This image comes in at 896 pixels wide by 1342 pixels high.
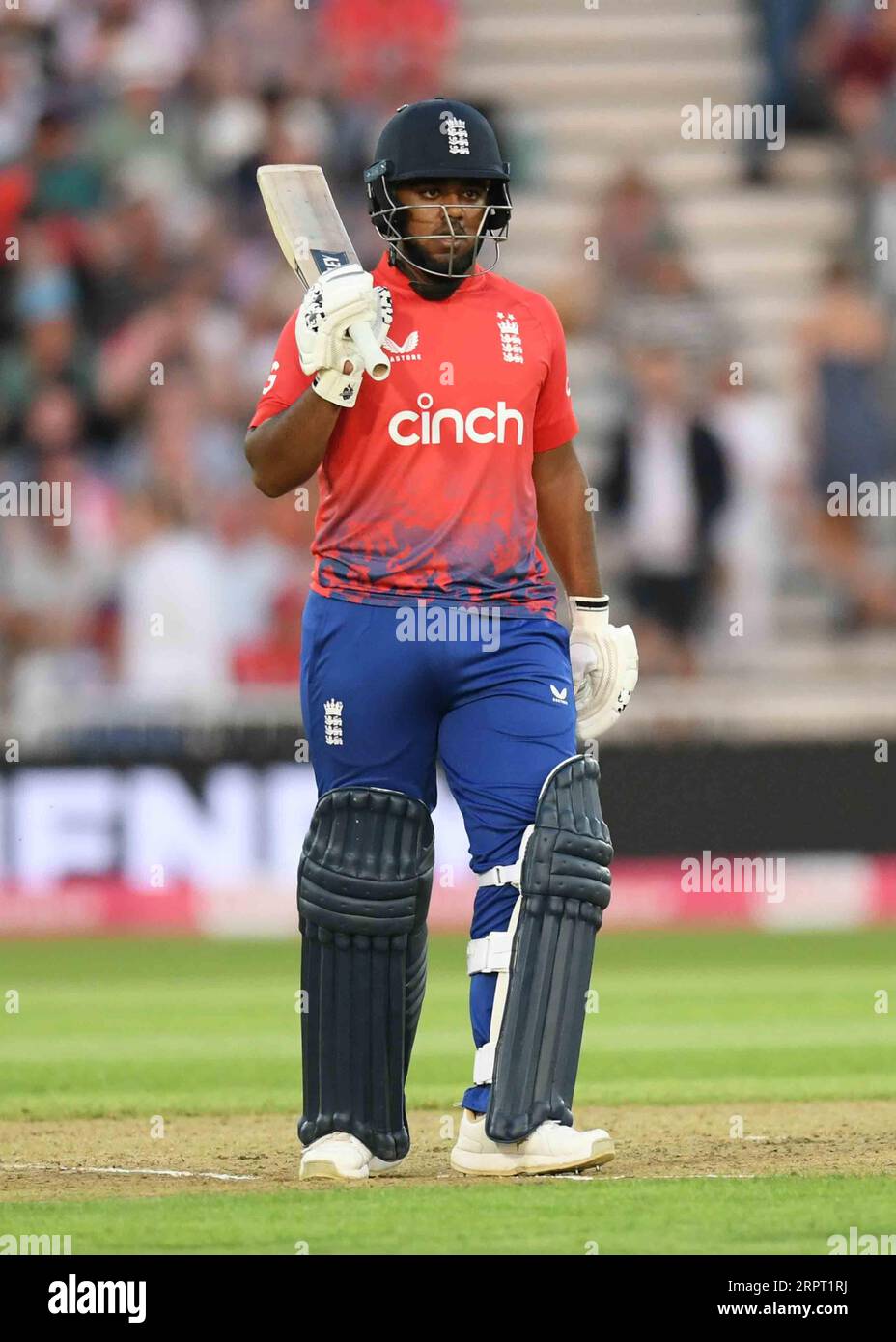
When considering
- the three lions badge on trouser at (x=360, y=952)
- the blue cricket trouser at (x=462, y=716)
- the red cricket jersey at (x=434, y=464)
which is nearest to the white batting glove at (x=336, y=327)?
the red cricket jersey at (x=434, y=464)

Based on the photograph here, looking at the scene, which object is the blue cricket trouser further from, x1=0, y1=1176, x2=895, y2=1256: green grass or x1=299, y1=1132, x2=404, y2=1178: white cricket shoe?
x1=0, y1=1176, x2=895, y2=1256: green grass

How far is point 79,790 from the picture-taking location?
1216 centimetres

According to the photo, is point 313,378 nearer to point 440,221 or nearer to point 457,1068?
point 440,221

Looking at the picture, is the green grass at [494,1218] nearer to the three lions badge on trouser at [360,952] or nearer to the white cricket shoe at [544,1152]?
the white cricket shoe at [544,1152]

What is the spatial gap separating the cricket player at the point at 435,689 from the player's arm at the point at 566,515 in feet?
0.64

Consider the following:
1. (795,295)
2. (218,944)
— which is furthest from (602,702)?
(795,295)

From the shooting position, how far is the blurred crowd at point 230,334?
13.2m

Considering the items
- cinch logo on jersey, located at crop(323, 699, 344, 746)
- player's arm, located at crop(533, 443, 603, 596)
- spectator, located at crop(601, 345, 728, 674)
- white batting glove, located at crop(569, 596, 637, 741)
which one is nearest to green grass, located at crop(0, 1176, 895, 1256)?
cinch logo on jersey, located at crop(323, 699, 344, 746)

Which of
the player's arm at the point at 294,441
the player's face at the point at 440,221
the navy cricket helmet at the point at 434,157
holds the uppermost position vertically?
the navy cricket helmet at the point at 434,157

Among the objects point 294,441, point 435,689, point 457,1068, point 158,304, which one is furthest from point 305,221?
point 158,304

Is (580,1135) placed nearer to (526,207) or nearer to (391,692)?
(391,692)

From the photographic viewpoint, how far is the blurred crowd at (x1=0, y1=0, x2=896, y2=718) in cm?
1319

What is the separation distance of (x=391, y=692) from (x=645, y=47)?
11.9 meters

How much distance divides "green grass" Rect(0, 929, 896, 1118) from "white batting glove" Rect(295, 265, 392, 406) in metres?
2.49
